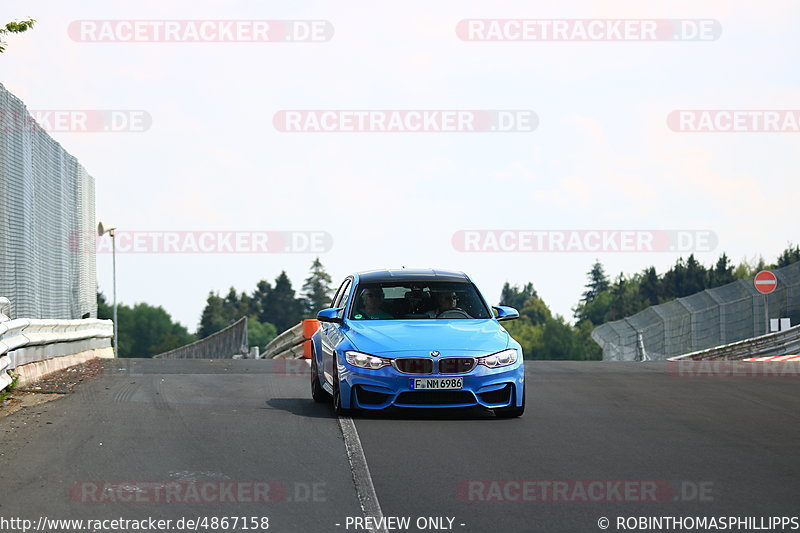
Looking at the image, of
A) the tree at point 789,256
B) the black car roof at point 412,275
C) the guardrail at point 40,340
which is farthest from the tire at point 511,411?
the tree at point 789,256

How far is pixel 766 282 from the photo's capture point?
→ 33.1m

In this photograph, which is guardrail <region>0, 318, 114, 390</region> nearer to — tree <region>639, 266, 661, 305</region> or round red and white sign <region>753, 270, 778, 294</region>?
round red and white sign <region>753, 270, 778, 294</region>

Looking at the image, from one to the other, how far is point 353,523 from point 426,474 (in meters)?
1.55

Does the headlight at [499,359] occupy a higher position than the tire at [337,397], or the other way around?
the headlight at [499,359]

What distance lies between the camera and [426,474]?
8070 mm

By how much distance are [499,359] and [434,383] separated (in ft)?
2.35

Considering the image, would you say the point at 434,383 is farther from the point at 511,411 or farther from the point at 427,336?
the point at 511,411

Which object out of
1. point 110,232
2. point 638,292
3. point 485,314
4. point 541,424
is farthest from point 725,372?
point 638,292

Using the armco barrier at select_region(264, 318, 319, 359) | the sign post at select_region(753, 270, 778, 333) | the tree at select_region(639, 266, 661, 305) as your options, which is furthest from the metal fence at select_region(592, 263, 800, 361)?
the tree at select_region(639, 266, 661, 305)

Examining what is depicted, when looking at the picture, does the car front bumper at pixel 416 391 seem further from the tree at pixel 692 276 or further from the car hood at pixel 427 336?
the tree at pixel 692 276

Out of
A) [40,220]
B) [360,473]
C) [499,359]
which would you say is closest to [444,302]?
[499,359]

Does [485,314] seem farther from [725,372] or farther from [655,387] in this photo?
[725,372]

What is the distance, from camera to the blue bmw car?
11047mm

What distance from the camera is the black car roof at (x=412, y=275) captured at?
12844mm
